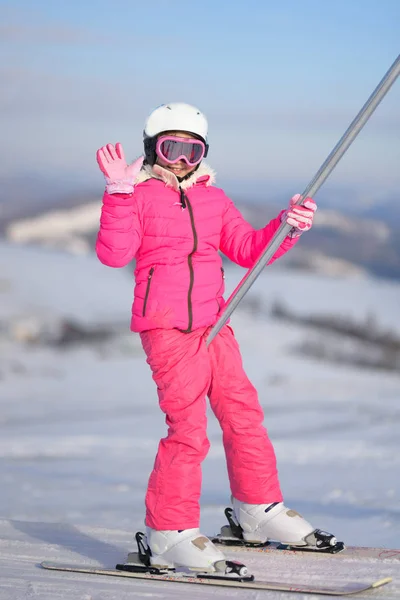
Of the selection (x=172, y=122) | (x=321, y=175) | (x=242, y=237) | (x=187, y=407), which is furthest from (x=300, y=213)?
(x=187, y=407)

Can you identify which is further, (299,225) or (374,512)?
(374,512)

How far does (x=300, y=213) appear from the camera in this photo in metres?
2.86

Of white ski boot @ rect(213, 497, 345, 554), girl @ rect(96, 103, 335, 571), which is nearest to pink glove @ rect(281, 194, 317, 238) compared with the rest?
girl @ rect(96, 103, 335, 571)

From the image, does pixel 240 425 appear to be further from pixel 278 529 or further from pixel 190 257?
pixel 190 257

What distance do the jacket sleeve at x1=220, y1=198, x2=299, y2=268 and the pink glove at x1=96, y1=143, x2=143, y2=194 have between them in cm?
36

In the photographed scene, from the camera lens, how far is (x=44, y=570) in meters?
2.93

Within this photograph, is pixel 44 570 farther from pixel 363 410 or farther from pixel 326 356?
pixel 326 356

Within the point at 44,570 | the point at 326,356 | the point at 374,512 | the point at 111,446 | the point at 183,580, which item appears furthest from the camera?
the point at 326,356

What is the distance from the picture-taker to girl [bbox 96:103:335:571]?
2812mm

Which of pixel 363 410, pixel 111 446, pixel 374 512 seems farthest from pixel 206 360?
pixel 363 410

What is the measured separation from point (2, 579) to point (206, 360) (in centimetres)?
84

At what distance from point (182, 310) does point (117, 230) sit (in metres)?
0.30

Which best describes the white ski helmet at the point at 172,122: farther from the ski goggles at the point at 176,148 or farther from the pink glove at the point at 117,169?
the pink glove at the point at 117,169

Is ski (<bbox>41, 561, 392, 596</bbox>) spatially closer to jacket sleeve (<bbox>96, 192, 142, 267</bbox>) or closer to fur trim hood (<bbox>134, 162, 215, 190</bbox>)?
jacket sleeve (<bbox>96, 192, 142, 267</bbox>)
